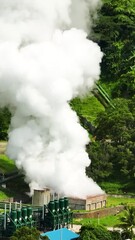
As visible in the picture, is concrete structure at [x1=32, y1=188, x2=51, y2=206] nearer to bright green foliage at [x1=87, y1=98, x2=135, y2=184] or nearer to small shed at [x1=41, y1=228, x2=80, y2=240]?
bright green foliage at [x1=87, y1=98, x2=135, y2=184]

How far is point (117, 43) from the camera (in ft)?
309

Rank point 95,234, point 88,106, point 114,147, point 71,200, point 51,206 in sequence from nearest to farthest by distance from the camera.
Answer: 1. point 95,234
2. point 51,206
3. point 71,200
4. point 114,147
5. point 88,106

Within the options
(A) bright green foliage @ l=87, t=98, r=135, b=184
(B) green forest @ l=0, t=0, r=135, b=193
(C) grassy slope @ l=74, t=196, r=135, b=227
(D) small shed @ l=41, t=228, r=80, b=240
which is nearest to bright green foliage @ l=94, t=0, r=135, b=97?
(B) green forest @ l=0, t=0, r=135, b=193

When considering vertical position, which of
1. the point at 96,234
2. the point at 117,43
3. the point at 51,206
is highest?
the point at 117,43

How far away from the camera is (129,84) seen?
88.1 meters

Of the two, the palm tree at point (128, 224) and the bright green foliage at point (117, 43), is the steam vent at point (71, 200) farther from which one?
the bright green foliage at point (117, 43)

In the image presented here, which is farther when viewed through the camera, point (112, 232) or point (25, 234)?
point (112, 232)

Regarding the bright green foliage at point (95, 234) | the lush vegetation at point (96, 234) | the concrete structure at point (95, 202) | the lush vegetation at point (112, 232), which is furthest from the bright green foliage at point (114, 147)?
the bright green foliage at point (95, 234)

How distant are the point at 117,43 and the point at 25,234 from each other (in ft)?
160

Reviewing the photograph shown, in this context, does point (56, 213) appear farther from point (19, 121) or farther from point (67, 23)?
point (67, 23)

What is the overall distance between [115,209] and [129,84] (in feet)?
85.4

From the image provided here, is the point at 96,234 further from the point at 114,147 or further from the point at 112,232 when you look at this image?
the point at 114,147

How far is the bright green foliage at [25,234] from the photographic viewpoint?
47500 mm

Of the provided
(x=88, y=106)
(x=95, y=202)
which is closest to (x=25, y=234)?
(x=95, y=202)
